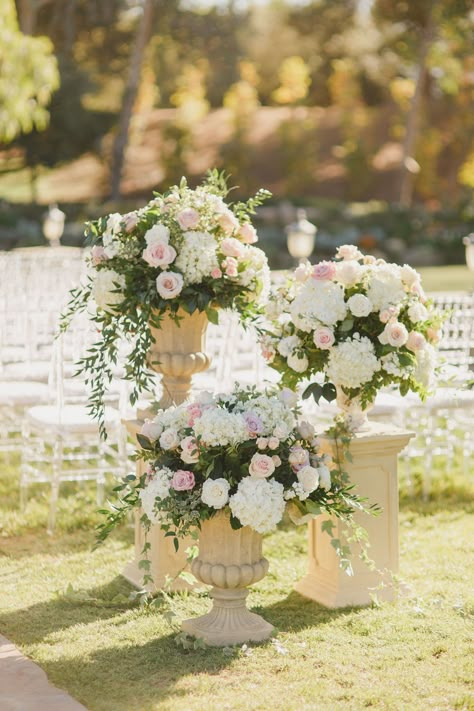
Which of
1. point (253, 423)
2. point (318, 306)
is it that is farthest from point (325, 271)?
point (253, 423)

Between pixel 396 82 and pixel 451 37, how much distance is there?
6.44m

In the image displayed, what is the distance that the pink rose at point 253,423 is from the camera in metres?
4.02

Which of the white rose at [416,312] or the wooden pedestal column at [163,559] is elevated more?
the white rose at [416,312]

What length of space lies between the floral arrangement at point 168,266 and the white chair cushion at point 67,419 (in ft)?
3.00

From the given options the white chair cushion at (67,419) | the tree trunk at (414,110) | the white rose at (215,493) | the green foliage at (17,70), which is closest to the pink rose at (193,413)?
the white rose at (215,493)

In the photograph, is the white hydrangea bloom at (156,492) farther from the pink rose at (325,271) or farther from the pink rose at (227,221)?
the pink rose at (227,221)

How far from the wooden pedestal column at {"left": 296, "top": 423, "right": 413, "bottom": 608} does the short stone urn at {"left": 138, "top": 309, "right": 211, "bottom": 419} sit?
0.67 m

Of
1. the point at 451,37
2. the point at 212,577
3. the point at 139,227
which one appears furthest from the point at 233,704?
the point at 451,37

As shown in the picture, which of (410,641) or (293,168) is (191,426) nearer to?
(410,641)

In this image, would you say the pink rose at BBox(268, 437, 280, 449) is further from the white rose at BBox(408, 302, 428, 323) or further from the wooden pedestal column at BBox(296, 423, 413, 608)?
the white rose at BBox(408, 302, 428, 323)

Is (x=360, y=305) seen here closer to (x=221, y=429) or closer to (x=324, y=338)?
(x=324, y=338)

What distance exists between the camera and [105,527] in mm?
4266

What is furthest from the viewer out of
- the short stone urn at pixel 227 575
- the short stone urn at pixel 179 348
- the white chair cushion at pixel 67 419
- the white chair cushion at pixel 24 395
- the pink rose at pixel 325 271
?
the white chair cushion at pixel 24 395

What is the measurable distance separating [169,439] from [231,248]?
91 centimetres
